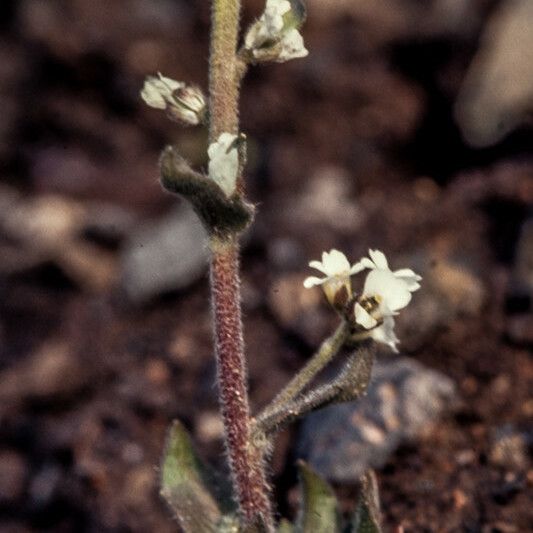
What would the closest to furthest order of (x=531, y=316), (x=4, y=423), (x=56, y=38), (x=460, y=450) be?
1. (x=460, y=450)
2. (x=531, y=316)
3. (x=4, y=423)
4. (x=56, y=38)

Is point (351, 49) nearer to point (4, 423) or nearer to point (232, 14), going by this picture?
point (4, 423)

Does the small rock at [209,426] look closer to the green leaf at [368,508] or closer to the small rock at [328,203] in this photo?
the green leaf at [368,508]

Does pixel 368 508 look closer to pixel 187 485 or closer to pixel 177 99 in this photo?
pixel 187 485

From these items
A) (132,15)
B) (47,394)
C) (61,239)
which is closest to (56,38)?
(132,15)

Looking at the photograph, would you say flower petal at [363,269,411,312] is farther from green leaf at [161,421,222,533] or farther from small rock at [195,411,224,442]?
small rock at [195,411,224,442]

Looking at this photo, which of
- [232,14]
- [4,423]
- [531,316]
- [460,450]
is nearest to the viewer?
[232,14]

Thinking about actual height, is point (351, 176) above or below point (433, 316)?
above

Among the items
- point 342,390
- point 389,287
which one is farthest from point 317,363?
point 389,287

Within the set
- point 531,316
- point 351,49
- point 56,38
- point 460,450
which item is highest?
point 56,38

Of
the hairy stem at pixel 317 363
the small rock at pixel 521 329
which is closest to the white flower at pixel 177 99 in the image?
the hairy stem at pixel 317 363
